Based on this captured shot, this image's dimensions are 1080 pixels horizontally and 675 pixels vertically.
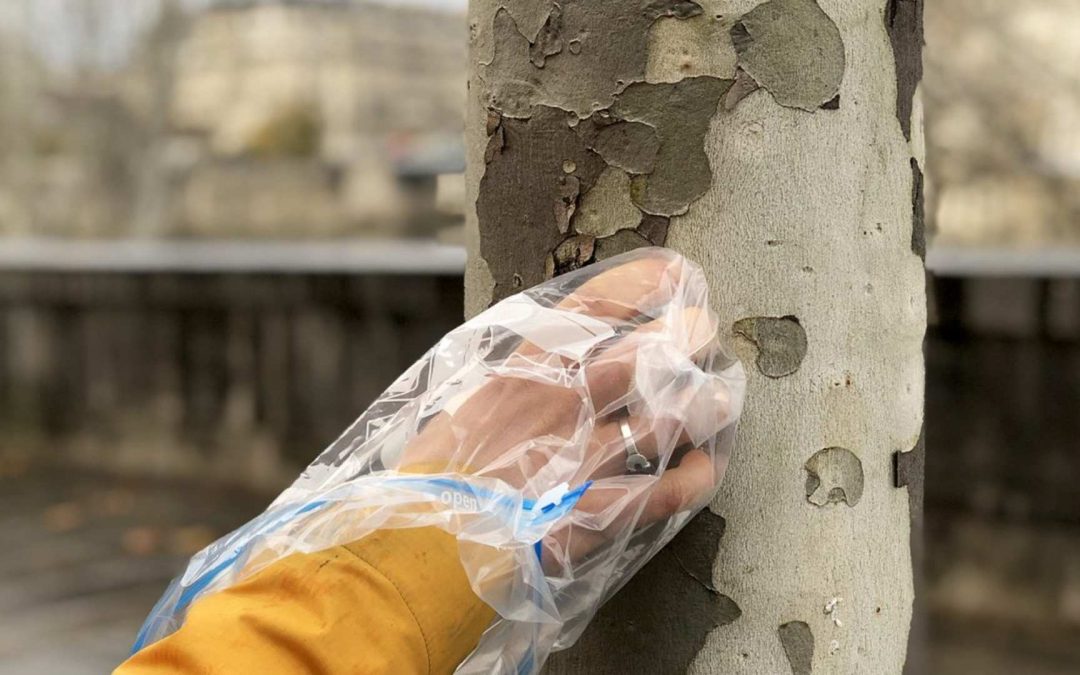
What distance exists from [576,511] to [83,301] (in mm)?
5294

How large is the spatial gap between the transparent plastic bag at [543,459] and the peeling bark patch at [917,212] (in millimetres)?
213

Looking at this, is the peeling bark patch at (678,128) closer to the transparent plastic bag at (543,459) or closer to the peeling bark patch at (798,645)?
the transparent plastic bag at (543,459)

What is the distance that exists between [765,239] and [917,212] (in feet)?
0.55

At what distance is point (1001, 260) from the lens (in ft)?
14.2

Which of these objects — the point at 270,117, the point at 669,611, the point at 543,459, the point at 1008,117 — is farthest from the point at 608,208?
the point at 270,117

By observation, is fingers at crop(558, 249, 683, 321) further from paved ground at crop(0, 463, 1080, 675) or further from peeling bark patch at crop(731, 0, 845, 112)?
paved ground at crop(0, 463, 1080, 675)

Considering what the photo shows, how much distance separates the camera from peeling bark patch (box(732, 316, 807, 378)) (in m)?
0.89

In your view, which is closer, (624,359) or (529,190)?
(624,359)

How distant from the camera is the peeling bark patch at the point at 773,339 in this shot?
2.91ft

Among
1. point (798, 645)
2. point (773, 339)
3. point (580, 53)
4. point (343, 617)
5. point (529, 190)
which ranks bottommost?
point (798, 645)

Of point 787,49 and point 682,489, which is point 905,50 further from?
point 682,489

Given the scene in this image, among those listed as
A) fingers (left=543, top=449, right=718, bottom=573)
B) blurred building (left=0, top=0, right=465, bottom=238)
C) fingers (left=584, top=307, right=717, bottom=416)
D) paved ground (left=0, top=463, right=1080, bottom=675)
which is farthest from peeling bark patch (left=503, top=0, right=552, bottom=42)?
blurred building (left=0, top=0, right=465, bottom=238)

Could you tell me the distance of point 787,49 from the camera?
34.9 inches

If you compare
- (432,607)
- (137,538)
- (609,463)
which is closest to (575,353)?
(609,463)
